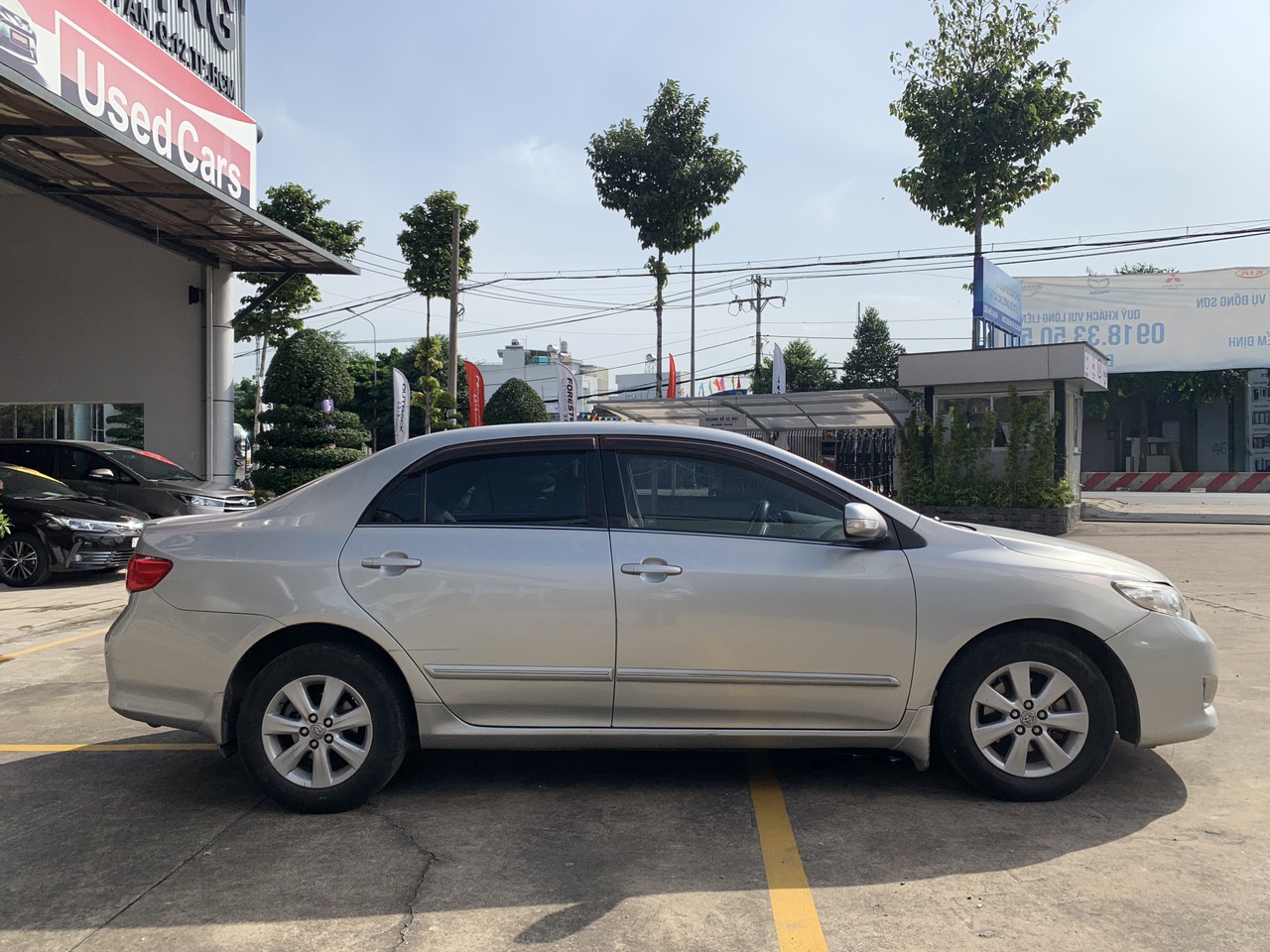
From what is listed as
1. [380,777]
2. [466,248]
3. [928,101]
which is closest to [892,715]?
[380,777]

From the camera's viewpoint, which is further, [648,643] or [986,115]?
[986,115]

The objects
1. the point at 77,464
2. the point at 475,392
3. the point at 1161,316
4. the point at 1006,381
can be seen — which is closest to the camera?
the point at 77,464

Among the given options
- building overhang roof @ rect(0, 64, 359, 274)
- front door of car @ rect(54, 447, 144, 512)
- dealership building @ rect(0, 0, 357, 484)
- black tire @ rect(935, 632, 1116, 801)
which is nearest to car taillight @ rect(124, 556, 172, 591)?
black tire @ rect(935, 632, 1116, 801)

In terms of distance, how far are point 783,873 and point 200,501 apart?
12.0 metres

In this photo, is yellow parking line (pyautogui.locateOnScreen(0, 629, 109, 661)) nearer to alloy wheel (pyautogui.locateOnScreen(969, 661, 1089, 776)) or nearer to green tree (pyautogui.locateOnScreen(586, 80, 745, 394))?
alloy wheel (pyautogui.locateOnScreen(969, 661, 1089, 776))

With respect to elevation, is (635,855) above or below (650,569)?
below

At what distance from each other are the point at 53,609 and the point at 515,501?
7798mm

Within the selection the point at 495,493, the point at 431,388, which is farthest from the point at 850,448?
the point at 495,493

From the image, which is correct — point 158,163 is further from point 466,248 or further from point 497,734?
point 466,248

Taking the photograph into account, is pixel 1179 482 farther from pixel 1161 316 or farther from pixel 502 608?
pixel 502 608

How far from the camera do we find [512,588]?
4137 mm

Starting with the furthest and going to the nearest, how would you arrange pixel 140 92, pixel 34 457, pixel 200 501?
pixel 140 92 < pixel 34 457 < pixel 200 501

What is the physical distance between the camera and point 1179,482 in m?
25.8

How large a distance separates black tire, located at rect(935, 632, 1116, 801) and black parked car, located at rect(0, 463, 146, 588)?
10188 mm
